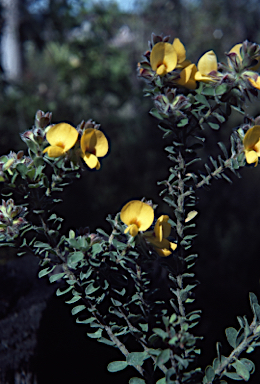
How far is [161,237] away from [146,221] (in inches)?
1.5

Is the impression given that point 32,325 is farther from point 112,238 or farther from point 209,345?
point 209,345

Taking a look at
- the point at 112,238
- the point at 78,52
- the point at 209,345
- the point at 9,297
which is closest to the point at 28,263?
the point at 9,297

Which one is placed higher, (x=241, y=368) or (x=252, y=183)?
(x=241, y=368)

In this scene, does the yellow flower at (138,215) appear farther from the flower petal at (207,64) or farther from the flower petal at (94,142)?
the flower petal at (207,64)

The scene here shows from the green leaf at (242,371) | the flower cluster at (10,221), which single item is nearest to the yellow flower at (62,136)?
the flower cluster at (10,221)

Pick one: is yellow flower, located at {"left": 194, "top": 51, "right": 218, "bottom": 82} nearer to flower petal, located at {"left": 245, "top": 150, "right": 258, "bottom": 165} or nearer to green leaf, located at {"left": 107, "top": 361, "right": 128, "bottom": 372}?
flower petal, located at {"left": 245, "top": 150, "right": 258, "bottom": 165}

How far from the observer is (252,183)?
345cm

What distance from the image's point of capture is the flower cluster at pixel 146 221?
0.61m

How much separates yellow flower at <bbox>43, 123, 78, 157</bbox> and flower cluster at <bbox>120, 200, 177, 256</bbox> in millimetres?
148

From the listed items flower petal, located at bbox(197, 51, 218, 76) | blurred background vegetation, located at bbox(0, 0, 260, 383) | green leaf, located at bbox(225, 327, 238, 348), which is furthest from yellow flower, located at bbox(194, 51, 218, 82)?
blurred background vegetation, located at bbox(0, 0, 260, 383)

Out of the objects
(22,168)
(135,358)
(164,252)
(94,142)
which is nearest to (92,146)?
Answer: (94,142)

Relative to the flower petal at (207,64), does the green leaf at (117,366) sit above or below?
below

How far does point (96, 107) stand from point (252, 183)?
1.84 metres

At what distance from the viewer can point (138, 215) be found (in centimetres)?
62
